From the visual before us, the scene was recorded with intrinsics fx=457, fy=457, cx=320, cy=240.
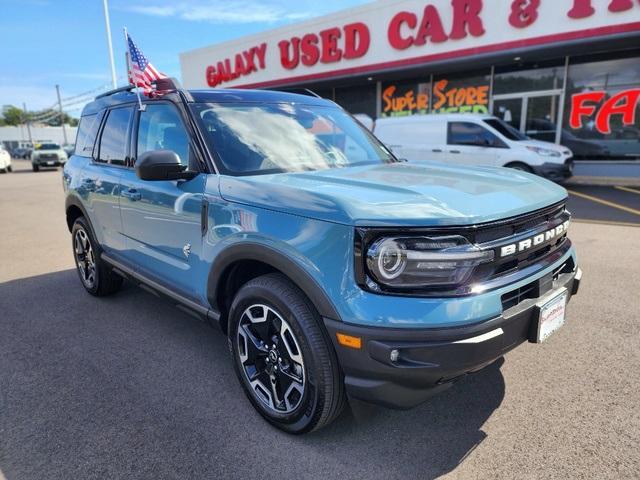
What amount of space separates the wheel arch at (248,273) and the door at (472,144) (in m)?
9.43

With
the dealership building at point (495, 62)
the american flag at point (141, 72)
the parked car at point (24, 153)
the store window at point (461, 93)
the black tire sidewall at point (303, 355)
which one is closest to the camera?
the black tire sidewall at point (303, 355)

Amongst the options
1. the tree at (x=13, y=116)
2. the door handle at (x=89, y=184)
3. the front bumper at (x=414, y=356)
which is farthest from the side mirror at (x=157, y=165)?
the tree at (x=13, y=116)

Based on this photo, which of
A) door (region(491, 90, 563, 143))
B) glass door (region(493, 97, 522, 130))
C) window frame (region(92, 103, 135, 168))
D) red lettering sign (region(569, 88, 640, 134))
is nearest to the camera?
window frame (region(92, 103, 135, 168))

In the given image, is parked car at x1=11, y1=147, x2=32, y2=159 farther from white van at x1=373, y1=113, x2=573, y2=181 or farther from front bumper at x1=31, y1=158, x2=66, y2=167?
white van at x1=373, y1=113, x2=573, y2=181

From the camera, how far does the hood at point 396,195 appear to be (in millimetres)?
1990

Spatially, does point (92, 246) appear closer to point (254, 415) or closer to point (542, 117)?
point (254, 415)

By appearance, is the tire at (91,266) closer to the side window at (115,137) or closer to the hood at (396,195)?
the side window at (115,137)

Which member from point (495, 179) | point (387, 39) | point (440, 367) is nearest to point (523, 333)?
point (440, 367)

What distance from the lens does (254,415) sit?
2678 millimetres

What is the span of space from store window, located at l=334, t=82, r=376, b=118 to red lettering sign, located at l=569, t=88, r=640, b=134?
24.4ft

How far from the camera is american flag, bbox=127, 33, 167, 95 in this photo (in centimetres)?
341

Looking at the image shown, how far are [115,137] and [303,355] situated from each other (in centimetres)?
287

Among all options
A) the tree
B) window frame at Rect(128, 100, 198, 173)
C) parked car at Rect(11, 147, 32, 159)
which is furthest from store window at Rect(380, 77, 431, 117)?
the tree

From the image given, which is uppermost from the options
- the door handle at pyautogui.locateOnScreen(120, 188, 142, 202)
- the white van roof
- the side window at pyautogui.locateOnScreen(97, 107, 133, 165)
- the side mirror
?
the white van roof
